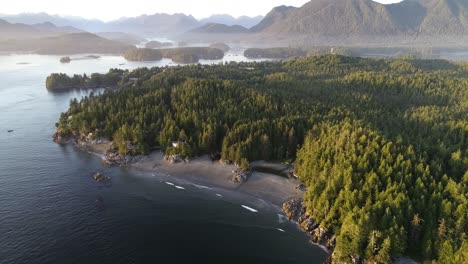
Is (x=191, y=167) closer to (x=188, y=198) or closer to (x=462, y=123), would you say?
(x=188, y=198)

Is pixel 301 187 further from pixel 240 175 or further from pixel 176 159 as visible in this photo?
pixel 176 159

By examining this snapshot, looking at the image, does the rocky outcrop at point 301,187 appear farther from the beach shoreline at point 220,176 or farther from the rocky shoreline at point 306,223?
the rocky shoreline at point 306,223

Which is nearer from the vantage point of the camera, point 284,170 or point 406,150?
point 406,150

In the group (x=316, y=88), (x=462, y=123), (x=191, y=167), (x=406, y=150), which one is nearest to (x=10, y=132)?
(x=191, y=167)

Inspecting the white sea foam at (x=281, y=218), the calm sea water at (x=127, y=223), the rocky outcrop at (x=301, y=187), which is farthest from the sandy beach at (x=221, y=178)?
the white sea foam at (x=281, y=218)

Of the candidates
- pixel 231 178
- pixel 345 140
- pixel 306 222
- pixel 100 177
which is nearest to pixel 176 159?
pixel 231 178

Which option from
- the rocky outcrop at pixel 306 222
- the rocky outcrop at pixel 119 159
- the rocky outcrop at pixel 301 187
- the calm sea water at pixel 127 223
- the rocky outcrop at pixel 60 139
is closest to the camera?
the calm sea water at pixel 127 223
